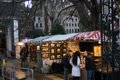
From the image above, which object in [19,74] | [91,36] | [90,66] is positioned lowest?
[19,74]

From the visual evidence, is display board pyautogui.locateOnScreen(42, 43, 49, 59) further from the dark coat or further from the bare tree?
the dark coat

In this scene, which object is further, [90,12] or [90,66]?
[90,12]

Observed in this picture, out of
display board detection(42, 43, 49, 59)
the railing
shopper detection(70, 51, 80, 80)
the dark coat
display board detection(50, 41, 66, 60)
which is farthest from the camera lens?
display board detection(42, 43, 49, 59)

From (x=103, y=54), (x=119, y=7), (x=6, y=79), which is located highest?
(x=119, y=7)

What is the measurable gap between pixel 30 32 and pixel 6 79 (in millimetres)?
29056

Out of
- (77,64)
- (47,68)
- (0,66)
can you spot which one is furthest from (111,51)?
(47,68)

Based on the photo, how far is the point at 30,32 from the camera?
47.2 meters

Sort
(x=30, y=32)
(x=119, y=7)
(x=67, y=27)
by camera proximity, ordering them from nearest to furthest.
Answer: (x=119, y=7)
(x=30, y=32)
(x=67, y=27)

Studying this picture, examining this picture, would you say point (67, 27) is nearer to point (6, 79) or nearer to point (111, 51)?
point (6, 79)

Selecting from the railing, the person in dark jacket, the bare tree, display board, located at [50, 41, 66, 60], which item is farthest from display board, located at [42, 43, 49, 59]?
the person in dark jacket

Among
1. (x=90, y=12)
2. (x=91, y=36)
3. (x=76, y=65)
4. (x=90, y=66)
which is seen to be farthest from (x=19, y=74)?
(x=90, y=12)

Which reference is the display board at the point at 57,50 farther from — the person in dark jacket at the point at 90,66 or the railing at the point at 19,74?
the person in dark jacket at the point at 90,66

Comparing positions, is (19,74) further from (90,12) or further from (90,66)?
(90,12)

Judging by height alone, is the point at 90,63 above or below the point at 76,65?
above
